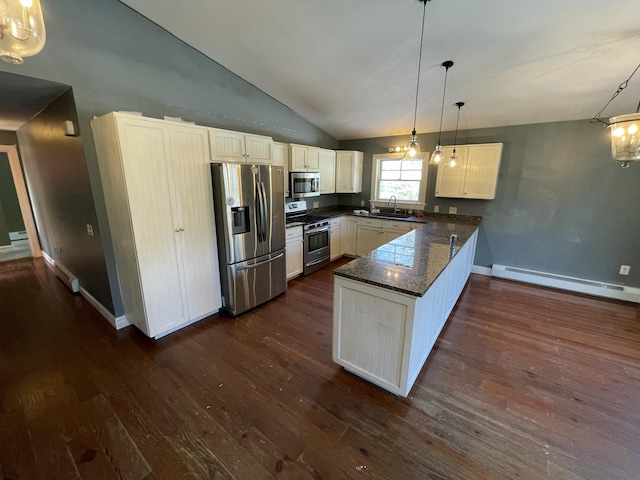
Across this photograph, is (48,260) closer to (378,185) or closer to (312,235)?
(312,235)

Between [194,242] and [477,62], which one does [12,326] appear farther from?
[477,62]

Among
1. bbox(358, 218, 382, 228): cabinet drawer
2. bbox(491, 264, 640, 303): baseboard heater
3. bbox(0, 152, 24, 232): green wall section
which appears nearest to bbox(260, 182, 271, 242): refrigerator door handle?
bbox(358, 218, 382, 228): cabinet drawer

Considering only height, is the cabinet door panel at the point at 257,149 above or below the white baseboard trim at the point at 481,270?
above

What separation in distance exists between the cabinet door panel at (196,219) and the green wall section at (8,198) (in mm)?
6243

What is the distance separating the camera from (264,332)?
280cm

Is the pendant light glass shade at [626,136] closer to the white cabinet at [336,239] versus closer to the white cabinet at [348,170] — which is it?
the white cabinet at [336,239]

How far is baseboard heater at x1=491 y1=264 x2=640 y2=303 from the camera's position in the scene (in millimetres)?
3618

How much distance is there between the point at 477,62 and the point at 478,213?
2541 millimetres

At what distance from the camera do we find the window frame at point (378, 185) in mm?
4828

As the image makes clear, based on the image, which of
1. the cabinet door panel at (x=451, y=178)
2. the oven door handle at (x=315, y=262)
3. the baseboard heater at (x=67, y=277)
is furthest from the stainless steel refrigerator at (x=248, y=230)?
the cabinet door panel at (x=451, y=178)

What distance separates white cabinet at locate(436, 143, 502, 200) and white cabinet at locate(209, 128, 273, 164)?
302 centimetres

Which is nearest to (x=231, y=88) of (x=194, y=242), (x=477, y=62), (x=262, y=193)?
(x=262, y=193)

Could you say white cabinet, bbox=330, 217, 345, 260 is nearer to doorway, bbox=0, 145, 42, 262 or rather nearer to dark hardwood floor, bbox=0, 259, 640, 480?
dark hardwood floor, bbox=0, 259, 640, 480

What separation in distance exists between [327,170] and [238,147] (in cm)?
231
